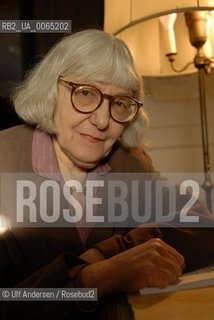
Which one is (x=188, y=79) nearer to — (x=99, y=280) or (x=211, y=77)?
(x=211, y=77)

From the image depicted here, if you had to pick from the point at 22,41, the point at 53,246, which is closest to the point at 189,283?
the point at 53,246

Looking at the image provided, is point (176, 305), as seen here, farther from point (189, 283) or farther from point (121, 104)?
point (121, 104)

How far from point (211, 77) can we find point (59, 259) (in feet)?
1.63

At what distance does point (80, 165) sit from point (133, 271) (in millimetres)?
195

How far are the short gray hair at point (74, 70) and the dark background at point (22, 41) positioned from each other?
0.05 ft

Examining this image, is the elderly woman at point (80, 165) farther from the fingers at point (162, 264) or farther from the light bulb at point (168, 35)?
the light bulb at point (168, 35)

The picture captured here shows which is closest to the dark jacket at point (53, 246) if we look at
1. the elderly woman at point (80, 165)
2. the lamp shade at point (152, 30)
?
the elderly woman at point (80, 165)

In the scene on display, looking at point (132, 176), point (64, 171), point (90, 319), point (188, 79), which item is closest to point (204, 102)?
point (188, 79)

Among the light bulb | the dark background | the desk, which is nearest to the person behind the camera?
the desk

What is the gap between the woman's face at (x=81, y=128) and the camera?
665mm

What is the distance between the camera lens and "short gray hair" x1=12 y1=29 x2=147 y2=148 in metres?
0.67

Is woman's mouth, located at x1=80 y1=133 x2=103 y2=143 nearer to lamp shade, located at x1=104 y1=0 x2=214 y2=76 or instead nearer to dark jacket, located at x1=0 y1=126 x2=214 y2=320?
dark jacket, located at x1=0 y1=126 x2=214 y2=320

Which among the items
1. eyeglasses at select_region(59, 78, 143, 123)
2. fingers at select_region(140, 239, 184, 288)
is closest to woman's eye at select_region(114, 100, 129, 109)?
eyeglasses at select_region(59, 78, 143, 123)

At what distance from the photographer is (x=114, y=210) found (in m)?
0.71
